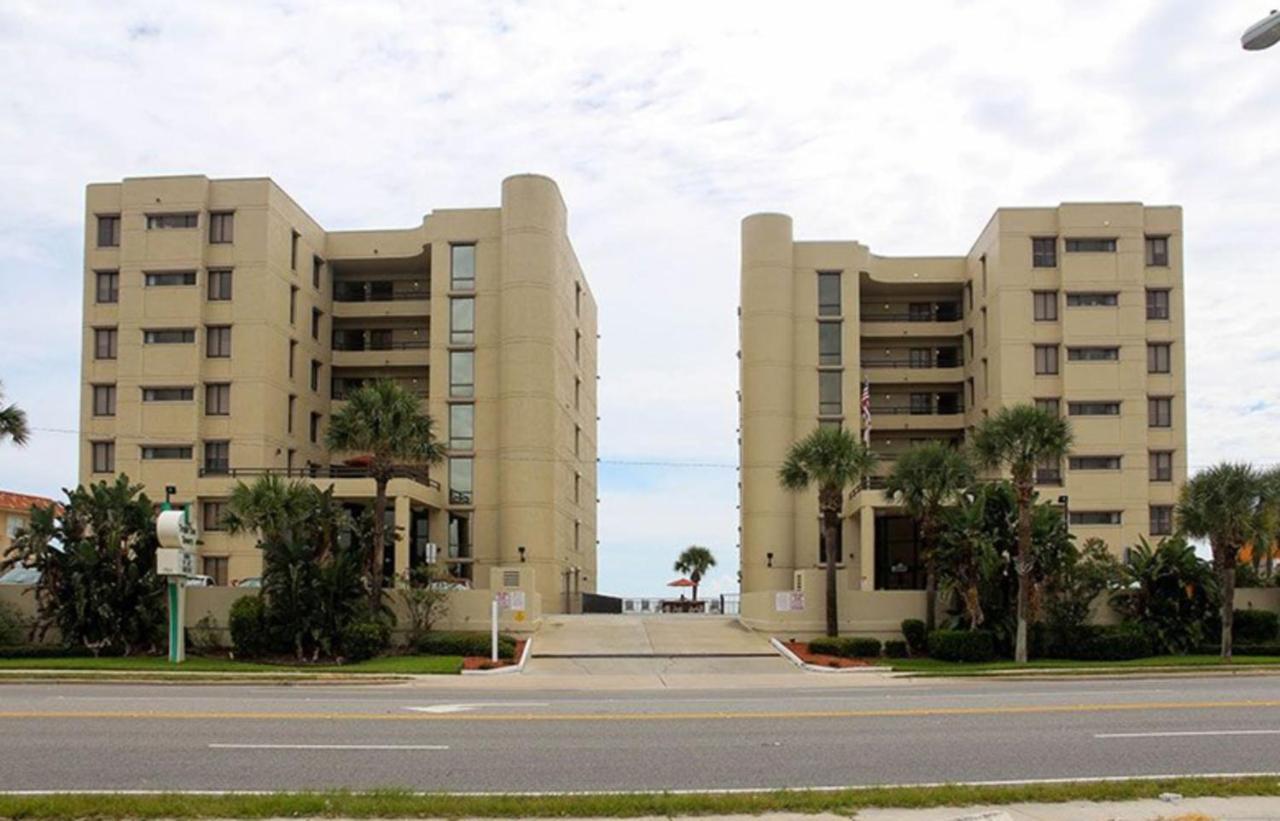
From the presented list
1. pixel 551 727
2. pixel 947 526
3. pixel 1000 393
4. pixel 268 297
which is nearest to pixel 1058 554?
pixel 947 526

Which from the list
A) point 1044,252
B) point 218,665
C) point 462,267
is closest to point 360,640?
point 218,665

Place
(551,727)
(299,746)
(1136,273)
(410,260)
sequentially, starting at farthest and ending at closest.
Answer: (410,260) < (1136,273) < (551,727) < (299,746)

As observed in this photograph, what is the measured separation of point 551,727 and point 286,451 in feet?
148

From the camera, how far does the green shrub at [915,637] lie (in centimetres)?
4106

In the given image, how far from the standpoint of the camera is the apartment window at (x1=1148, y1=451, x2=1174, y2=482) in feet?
197

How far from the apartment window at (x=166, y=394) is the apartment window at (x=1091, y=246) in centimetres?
3972

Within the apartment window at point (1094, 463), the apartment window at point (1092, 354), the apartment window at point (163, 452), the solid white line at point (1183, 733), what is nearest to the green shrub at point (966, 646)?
the solid white line at point (1183, 733)

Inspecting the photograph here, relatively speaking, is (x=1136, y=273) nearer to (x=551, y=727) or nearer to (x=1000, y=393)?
(x=1000, y=393)

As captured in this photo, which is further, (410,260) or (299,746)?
(410,260)

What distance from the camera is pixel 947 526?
40.5 metres

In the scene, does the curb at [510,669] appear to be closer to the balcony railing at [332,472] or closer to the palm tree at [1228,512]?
the balcony railing at [332,472]

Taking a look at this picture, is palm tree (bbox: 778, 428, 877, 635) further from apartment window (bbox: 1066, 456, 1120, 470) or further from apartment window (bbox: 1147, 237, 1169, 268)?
apartment window (bbox: 1147, 237, 1169, 268)

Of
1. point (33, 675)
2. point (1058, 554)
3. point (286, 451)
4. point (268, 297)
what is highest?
point (268, 297)

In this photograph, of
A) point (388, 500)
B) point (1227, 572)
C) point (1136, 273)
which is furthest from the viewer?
point (1136, 273)
